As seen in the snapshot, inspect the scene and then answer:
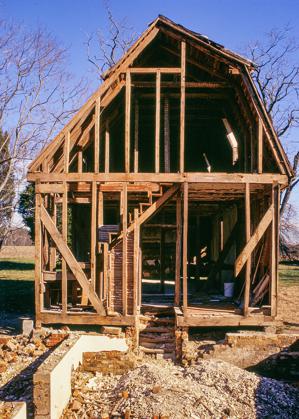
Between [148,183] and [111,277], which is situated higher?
[148,183]

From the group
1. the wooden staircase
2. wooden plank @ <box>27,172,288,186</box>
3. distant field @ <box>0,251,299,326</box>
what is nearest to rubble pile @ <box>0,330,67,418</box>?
the wooden staircase

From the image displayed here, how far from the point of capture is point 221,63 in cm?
1165

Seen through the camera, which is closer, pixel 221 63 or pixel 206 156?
pixel 221 63

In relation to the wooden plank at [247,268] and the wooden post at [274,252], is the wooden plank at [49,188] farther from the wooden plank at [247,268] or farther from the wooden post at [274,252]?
the wooden post at [274,252]

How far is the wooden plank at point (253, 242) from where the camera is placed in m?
10.6

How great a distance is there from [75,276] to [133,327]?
2.02m

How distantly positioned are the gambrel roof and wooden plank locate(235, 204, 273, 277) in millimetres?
1296

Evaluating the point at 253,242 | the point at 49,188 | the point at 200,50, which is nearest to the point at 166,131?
the point at 200,50

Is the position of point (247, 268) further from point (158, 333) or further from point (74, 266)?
point (74, 266)

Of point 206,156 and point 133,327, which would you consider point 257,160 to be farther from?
point 133,327

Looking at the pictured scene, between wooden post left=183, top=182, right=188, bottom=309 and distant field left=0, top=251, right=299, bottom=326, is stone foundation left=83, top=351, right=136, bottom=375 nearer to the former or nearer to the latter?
wooden post left=183, top=182, right=188, bottom=309

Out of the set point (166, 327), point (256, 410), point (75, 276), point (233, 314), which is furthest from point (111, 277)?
point (256, 410)

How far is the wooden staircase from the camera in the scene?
10594 mm

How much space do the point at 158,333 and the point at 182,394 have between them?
11.7ft
